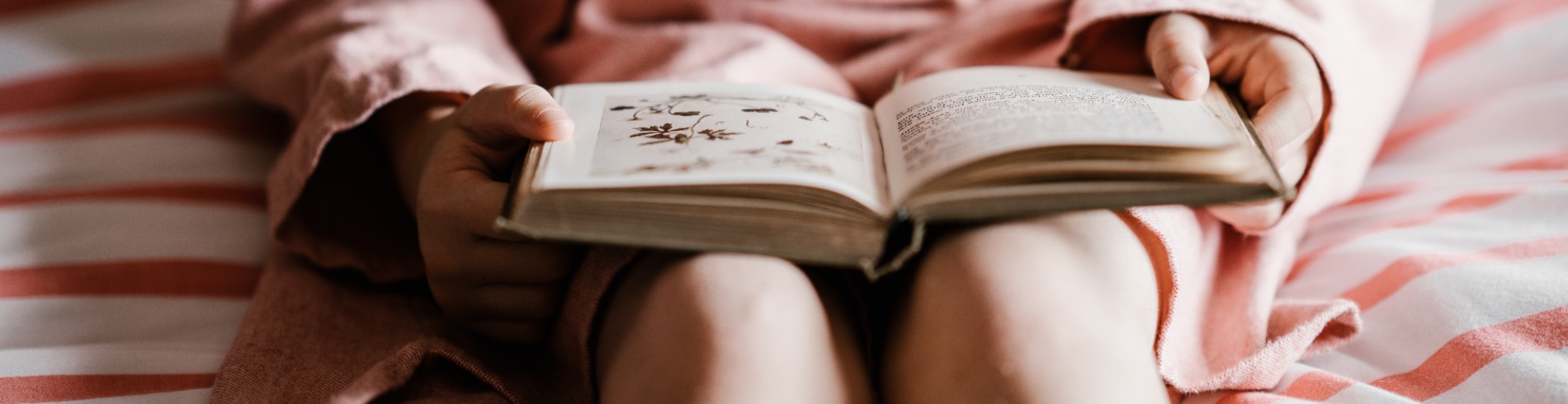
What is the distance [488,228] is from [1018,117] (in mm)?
264

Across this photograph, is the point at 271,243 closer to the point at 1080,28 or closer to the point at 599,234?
the point at 599,234

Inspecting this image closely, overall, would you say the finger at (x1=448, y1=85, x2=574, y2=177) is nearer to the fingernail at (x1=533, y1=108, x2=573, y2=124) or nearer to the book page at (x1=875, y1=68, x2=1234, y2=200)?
the fingernail at (x1=533, y1=108, x2=573, y2=124)

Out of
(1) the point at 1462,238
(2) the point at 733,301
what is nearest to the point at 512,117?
(2) the point at 733,301

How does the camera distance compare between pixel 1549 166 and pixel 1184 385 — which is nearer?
pixel 1184 385

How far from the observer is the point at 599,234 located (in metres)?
0.41

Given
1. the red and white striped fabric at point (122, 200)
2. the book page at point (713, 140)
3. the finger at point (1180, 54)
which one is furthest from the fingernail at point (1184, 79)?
the red and white striped fabric at point (122, 200)

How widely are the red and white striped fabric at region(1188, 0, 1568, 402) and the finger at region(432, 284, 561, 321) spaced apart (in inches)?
14.3

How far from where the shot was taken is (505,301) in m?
0.52

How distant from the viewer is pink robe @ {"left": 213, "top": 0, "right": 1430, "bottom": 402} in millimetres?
520

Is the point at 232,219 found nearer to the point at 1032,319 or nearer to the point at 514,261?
the point at 514,261

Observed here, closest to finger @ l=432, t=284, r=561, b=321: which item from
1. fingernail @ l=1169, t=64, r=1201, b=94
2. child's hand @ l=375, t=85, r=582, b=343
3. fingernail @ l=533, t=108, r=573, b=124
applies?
child's hand @ l=375, t=85, r=582, b=343

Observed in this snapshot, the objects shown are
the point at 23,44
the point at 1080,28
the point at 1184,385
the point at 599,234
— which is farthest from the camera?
the point at 23,44

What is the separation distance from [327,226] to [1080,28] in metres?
0.51

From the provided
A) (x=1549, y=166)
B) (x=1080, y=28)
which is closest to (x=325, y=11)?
(x=1080, y=28)
